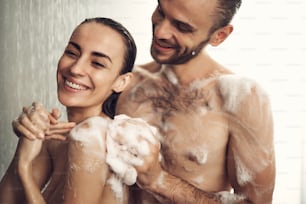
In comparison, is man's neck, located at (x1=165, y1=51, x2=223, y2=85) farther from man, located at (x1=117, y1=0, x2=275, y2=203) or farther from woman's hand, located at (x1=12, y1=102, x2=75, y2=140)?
woman's hand, located at (x1=12, y1=102, x2=75, y2=140)

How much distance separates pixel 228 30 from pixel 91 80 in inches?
14.9

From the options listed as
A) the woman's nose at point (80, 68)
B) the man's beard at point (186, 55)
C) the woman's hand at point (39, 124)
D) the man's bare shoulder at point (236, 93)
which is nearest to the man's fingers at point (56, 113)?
the woman's hand at point (39, 124)

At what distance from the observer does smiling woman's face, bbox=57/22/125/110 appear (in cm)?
137

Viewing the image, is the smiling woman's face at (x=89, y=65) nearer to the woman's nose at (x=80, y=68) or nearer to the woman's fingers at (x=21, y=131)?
the woman's nose at (x=80, y=68)

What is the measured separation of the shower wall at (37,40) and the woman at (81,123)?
2 cm

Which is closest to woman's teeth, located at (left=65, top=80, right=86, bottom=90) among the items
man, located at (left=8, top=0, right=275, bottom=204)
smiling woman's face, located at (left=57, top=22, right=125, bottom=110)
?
smiling woman's face, located at (left=57, top=22, right=125, bottom=110)

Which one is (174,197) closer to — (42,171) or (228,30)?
(42,171)

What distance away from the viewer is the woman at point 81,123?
1.37m

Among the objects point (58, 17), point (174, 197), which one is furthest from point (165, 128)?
point (58, 17)

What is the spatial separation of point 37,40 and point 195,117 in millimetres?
455

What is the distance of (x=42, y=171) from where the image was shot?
139cm

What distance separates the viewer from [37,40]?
1.40 m

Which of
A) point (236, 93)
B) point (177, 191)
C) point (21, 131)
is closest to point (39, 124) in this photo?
point (21, 131)

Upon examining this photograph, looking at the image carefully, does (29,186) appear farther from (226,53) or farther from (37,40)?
(226,53)
